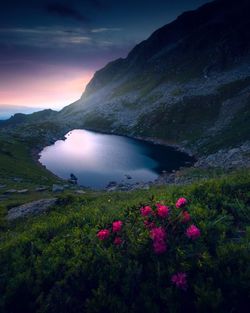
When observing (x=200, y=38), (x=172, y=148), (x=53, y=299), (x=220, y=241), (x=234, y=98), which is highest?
(x=200, y=38)

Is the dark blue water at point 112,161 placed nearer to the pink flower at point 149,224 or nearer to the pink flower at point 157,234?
the pink flower at point 149,224

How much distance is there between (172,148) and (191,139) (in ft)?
21.1

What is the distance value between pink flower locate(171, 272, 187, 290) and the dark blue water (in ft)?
178

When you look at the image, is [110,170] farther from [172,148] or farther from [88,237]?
[88,237]

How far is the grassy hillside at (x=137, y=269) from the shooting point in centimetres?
816

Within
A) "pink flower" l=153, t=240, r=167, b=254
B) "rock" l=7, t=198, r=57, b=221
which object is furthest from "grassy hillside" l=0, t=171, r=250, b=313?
"rock" l=7, t=198, r=57, b=221

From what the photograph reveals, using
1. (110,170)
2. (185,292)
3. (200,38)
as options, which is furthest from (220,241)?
(200,38)

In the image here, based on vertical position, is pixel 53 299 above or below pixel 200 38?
below

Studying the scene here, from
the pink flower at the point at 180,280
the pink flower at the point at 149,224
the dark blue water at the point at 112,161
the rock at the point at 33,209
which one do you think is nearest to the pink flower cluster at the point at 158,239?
the pink flower at the point at 149,224

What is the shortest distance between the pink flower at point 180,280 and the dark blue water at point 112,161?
2134 inches

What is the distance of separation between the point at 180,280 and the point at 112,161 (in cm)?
7843

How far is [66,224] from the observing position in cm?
1362

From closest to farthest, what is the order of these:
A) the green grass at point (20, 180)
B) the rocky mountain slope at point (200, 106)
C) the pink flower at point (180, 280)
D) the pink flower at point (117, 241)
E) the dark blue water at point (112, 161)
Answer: the pink flower at point (180, 280), the pink flower at point (117, 241), the green grass at point (20, 180), the dark blue water at point (112, 161), the rocky mountain slope at point (200, 106)

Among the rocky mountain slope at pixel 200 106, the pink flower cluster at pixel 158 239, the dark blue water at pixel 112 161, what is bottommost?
the dark blue water at pixel 112 161
